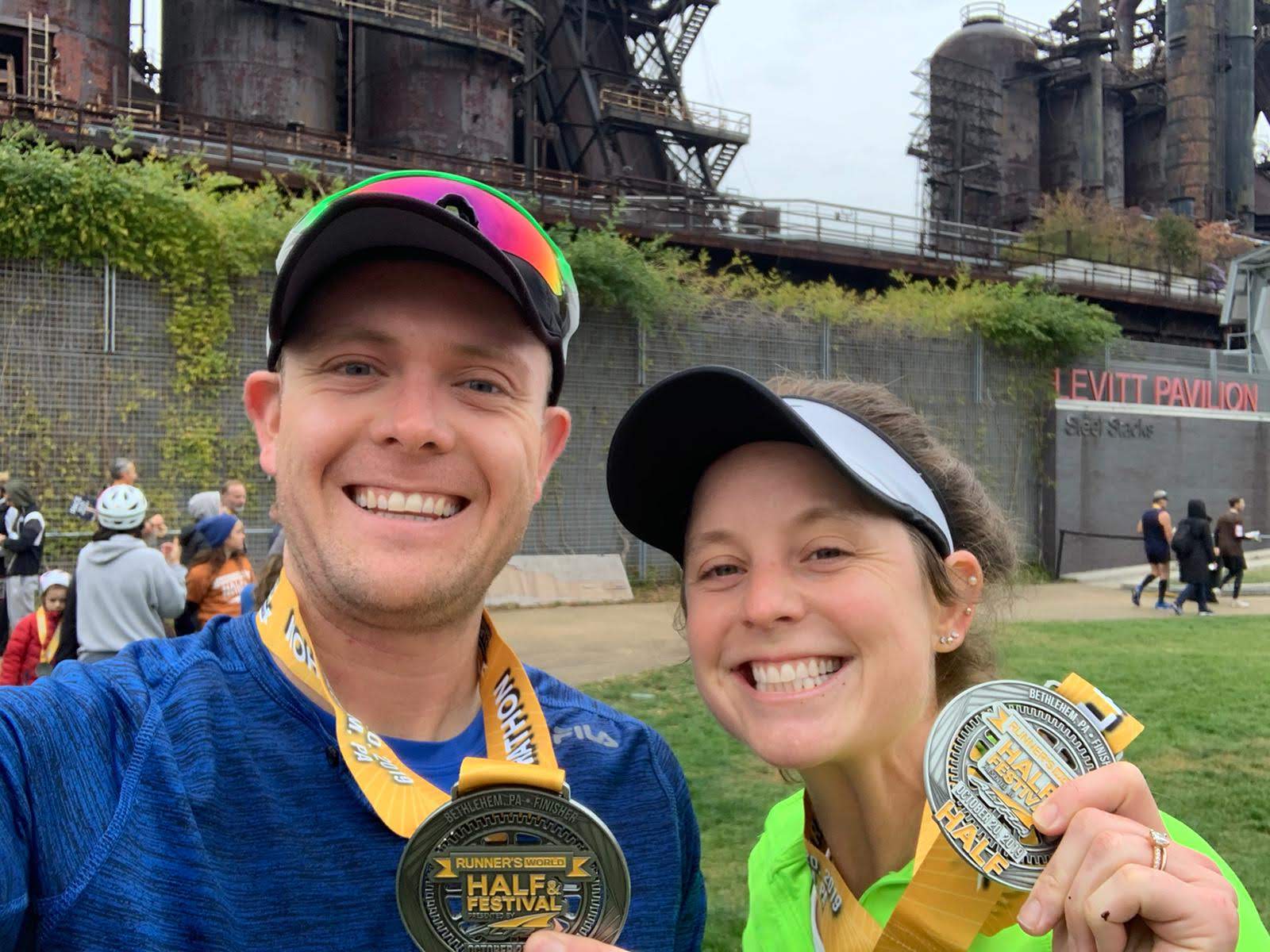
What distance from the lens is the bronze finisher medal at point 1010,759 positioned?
5.47 feet

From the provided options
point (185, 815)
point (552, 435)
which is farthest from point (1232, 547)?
point (185, 815)

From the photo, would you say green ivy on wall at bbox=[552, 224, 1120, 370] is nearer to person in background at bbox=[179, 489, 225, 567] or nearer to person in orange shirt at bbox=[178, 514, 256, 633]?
person in background at bbox=[179, 489, 225, 567]

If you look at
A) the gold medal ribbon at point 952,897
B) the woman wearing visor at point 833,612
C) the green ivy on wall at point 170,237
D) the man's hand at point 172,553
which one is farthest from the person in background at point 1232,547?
the gold medal ribbon at point 952,897

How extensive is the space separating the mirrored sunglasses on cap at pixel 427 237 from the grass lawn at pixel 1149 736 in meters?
1.60

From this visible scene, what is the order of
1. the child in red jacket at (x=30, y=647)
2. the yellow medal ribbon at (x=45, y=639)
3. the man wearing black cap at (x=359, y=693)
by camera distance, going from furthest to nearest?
1. the child in red jacket at (x=30, y=647)
2. the yellow medal ribbon at (x=45, y=639)
3. the man wearing black cap at (x=359, y=693)

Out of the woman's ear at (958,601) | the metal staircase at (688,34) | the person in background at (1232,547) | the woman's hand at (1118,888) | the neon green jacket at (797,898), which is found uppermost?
the metal staircase at (688,34)

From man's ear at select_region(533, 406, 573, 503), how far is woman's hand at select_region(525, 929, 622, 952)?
89cm

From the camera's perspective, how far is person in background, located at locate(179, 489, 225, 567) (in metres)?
7.48

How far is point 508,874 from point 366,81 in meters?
29.4

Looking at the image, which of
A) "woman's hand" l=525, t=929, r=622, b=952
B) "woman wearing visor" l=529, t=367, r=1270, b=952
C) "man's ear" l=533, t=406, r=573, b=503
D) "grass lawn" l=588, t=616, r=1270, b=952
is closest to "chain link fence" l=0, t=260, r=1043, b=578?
"grass lawn" l=588, t=616, r=1270, b=952

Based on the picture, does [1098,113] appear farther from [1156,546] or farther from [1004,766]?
[1004,766]

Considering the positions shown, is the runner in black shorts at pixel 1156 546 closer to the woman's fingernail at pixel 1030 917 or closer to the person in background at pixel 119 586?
the person in background at pixel 119 586

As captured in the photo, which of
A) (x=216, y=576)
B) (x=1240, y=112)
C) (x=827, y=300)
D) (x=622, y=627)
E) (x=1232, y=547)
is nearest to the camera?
(x=216, y=576)

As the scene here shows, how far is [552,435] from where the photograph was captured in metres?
2.16
